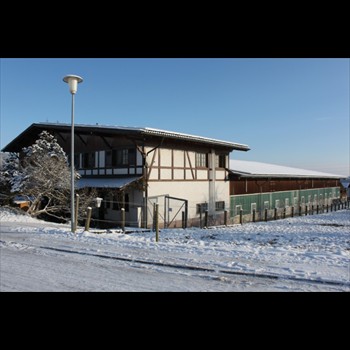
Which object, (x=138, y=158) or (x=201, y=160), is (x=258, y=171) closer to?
(x=201, y=160)

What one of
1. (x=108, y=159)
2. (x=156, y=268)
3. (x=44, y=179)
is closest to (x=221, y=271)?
(x=156, y=268)

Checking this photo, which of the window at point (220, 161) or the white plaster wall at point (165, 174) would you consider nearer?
the white plaster wall at point (165, 174)

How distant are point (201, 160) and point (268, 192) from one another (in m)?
8.98

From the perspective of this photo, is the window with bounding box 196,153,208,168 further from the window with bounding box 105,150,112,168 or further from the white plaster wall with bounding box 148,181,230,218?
the window with bounding box 105,150,112,168

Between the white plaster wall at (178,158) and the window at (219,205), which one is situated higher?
the white plaster wall at (178,158)

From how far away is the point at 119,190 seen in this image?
14.4 metres

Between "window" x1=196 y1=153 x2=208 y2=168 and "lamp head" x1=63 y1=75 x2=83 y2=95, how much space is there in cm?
1018

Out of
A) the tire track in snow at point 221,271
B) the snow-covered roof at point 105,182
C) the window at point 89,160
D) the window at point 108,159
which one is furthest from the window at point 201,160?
the tire track in snow at point 221,271

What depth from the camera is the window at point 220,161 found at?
20.3m

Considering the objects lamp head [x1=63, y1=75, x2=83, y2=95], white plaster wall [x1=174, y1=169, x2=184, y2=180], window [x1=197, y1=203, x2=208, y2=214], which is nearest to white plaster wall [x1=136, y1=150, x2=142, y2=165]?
white plaster wall [x1=174, y1=169, x2=184, y2=180]

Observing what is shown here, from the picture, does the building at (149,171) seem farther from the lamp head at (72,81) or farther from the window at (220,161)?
the lamp head at (72,81)

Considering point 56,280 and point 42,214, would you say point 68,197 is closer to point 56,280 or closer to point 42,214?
point 42,214

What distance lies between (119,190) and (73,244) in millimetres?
6805

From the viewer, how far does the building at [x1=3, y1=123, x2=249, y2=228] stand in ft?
49.9
